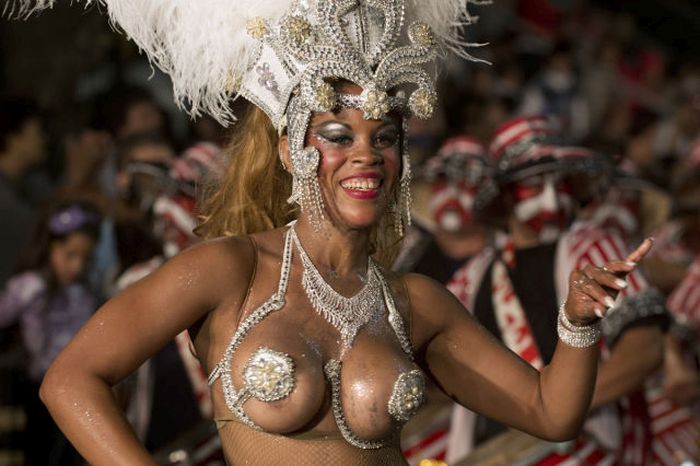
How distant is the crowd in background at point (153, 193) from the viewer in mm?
7266

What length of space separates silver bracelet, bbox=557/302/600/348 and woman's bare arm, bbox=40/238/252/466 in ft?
2.85

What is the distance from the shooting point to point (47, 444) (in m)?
7.52

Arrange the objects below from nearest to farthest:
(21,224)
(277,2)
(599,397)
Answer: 1. (277,2)
2. (599,397)
3. (21,224)

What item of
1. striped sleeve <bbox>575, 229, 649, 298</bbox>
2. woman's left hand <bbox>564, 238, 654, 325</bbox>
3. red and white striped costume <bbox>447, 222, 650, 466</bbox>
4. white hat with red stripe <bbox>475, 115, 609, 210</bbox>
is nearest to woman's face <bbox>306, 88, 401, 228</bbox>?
woman's left hand <bbox>564, 238, 654, 325</bbox>

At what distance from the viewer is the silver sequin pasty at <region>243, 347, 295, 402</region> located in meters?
3.82

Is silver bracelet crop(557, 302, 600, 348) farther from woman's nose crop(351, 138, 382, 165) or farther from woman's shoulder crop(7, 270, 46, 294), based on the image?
woman's shoulder crop(7, 270, 46, 294)

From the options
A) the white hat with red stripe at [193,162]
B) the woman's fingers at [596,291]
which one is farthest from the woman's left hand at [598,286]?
the white hat with red stripe at [193,162]

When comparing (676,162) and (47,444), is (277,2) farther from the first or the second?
(676,162)

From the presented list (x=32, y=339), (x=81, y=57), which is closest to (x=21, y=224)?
(x=32, y=339)

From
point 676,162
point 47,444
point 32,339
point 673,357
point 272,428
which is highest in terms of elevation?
point 272,428

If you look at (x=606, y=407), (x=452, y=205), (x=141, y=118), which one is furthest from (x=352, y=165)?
(x=141, y=118)

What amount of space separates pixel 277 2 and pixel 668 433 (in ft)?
12.4

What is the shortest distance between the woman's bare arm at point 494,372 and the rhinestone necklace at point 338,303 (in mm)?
183

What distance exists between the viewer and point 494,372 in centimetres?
425
